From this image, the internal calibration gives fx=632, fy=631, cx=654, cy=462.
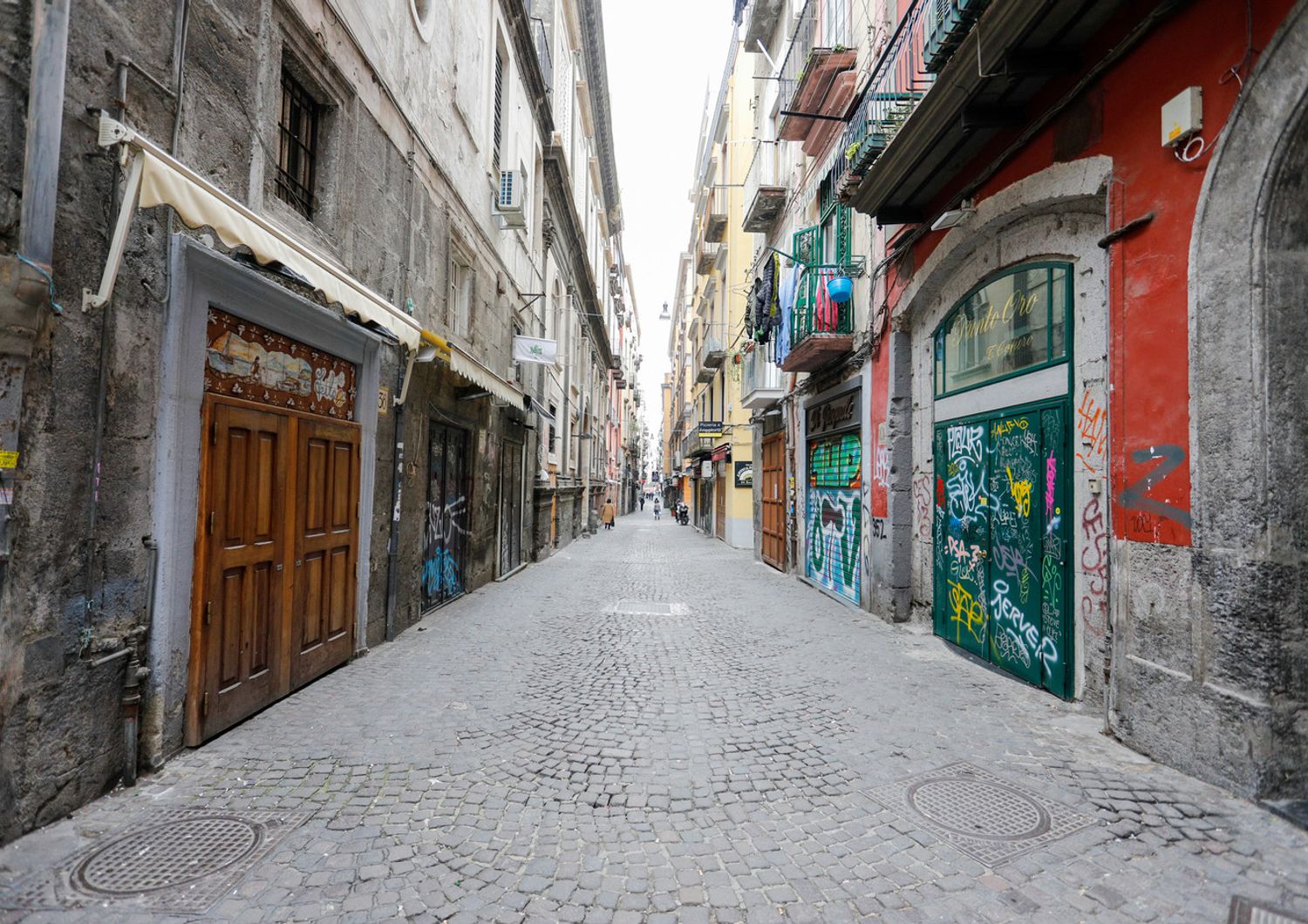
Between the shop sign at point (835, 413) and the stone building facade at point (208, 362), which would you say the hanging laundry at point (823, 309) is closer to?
the shop sign at point (835, 413)

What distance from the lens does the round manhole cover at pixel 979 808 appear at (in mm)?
3168

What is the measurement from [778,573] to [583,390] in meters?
14.9

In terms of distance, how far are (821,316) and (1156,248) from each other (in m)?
5.89

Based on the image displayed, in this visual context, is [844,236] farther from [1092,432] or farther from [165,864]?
[165,864]

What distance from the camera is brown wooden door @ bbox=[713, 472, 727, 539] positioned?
23.0 meters

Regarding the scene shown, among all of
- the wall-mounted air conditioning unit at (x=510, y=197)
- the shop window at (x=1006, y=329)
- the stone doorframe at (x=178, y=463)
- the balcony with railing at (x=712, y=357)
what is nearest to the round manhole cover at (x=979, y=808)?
the shop window at (x=1006, y=329)

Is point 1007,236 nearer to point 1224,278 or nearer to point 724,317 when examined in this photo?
point 1224,278

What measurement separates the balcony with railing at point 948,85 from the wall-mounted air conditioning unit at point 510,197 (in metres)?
5.70

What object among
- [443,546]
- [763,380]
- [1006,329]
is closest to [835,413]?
[763,380]

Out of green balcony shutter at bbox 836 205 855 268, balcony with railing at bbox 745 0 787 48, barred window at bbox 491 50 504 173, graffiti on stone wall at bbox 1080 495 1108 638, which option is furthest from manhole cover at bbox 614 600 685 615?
balcony with railing at bbox 745 0 787 48

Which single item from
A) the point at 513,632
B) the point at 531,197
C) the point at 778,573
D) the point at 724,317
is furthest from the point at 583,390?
the point at 513,632

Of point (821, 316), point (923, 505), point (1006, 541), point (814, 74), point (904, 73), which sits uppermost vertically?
point (814, 74)

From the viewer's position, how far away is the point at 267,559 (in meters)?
4.86

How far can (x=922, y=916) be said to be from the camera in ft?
8.25
